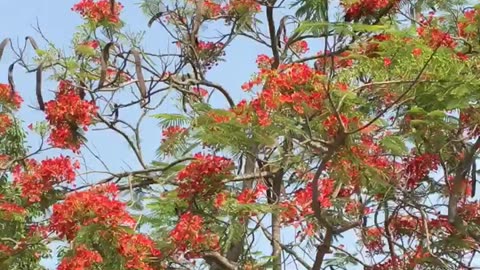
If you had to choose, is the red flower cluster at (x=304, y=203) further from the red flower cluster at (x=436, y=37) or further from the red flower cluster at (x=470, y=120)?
the red flower cluster at (x=436, y=37)

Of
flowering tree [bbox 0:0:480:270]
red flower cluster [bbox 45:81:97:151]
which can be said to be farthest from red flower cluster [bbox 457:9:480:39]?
red flower cluster [bbox 45:81:97:151]

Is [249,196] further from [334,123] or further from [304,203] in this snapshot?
[334,123]

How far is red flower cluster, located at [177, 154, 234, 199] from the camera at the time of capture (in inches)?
258

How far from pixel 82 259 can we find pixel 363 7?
3.29m

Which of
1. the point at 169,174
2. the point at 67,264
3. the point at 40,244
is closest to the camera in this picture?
the point at 67,264

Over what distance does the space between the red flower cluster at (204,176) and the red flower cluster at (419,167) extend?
1.39m

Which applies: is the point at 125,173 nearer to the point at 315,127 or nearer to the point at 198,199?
the point at 198,199

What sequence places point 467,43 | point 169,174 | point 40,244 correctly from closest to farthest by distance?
point 467,43 < point 40,244 < point 169,174

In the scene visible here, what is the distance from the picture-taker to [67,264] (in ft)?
19.4

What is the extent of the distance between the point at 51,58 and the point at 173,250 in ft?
6.69

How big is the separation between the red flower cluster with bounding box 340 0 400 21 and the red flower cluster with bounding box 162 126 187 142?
1.68m

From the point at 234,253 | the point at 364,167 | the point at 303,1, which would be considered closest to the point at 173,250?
the point at 234,253

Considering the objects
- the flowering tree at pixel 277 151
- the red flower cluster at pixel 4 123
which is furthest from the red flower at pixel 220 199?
the red flower cluster at pixel 4 123

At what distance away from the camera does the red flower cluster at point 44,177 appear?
6.97m
